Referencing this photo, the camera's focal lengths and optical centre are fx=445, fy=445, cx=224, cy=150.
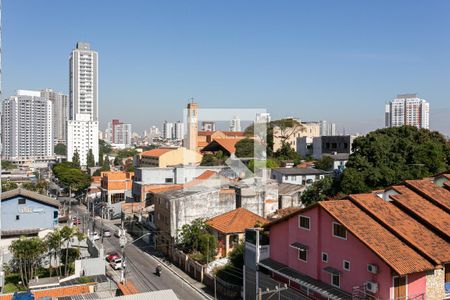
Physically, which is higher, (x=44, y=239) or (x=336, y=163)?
(x=336, y=163)

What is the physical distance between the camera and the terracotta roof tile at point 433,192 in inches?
566

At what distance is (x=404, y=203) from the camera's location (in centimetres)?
1400

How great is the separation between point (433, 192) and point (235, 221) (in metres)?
9.15

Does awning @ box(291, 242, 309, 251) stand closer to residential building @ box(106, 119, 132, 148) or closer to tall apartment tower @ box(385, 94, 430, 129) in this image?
tall apartment tower @ box(385, 94, 430, 129)

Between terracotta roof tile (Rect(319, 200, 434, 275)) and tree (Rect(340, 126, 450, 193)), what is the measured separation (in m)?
11.1

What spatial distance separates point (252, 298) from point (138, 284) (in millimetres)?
5787

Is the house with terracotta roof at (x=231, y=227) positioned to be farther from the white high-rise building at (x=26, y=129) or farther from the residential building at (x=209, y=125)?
the white high-rise building at (x=26, y=129)

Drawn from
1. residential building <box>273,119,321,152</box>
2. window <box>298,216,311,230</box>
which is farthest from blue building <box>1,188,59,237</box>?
residential building <box>273,119,321,152</box>

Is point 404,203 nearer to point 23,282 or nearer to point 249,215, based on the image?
point 249,215

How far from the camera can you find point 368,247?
11.5 m

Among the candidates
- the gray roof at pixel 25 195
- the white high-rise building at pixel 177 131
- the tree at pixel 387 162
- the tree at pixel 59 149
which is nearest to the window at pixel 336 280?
the tree at pixel 387 162

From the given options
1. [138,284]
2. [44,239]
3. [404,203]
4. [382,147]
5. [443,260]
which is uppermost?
[382,147]

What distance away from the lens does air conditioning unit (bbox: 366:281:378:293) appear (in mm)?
11211

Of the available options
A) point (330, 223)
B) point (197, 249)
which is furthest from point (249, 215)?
point (330, 223)
